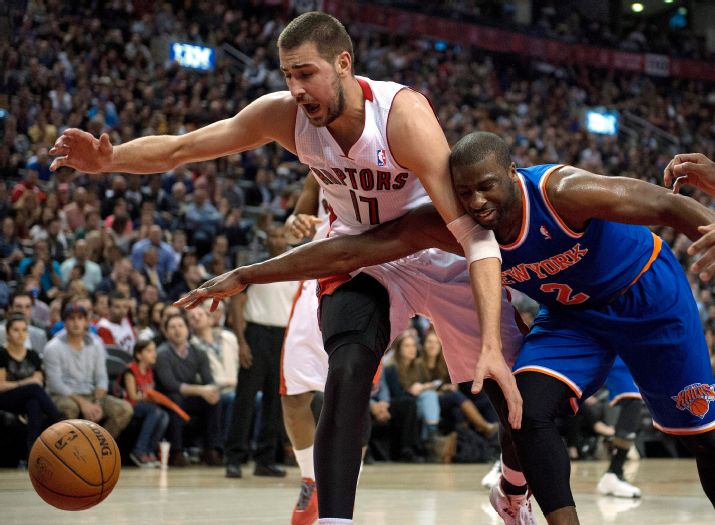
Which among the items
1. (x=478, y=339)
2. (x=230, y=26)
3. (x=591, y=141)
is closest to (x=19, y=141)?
(x=230, y=26)

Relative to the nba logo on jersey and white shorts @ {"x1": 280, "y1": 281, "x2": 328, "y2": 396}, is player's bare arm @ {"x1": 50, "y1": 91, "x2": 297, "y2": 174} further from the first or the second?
white shorts @ {"x1": 280, "y1": 281, "x2": 328, "y2": 396}

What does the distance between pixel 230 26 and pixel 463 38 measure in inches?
276

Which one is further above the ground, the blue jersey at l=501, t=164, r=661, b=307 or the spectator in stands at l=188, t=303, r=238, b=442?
the blue jersey at l=501, t=164, r=661, b=307

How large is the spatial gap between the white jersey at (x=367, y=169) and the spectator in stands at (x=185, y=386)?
5.10 metres

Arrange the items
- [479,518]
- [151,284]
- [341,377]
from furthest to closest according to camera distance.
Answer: [151,284]
[479,518]
[341,377]

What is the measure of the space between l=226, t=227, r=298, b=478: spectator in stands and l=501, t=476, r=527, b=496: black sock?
384 centimetres

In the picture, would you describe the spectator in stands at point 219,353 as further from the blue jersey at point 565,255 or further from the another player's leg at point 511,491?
the blue jersey at point 565,255

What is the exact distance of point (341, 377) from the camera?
11.5 feet

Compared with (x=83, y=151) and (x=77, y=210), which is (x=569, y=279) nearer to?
(x=83, y=151)

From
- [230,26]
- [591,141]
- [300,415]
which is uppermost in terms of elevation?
[230,26]

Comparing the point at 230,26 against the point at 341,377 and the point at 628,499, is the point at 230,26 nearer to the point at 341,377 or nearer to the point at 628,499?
the point at 628,499

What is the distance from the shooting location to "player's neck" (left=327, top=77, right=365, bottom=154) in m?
3.63

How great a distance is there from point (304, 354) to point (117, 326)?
13.4 ft

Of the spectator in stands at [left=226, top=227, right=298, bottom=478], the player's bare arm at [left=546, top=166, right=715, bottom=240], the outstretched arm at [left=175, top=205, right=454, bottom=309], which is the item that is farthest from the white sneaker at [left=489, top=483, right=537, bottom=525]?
the spectator in stands at [left=226, top=227, right=298, bottom=478]
